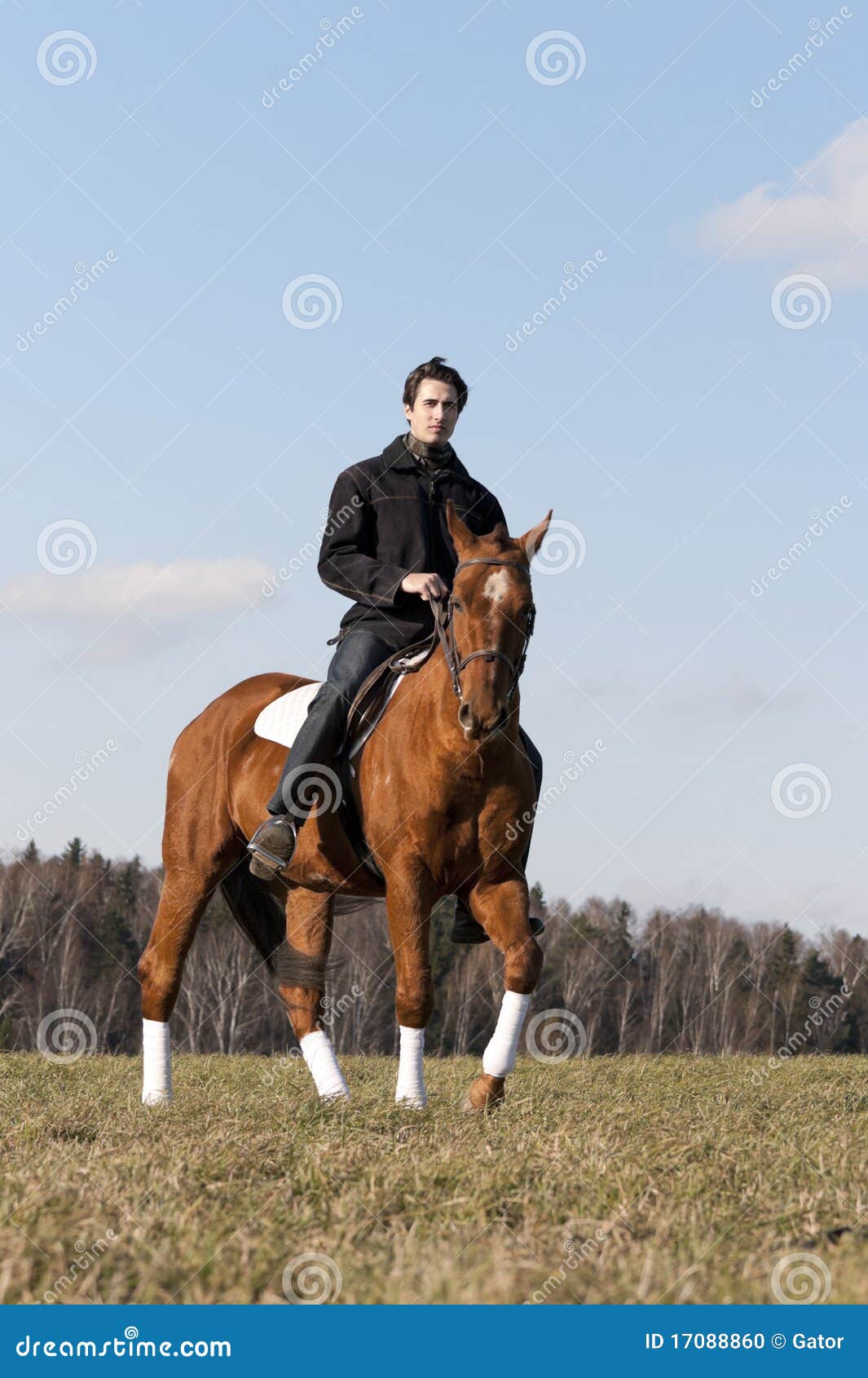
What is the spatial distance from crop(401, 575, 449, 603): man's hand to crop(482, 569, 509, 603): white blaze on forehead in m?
0.56

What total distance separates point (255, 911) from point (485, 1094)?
2884mm

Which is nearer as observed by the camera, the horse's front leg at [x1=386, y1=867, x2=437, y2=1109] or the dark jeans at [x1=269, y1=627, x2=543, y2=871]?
the horse's front leg at [x1=386, y1=867, x2=437, y2=1109]

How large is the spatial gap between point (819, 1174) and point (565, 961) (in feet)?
165

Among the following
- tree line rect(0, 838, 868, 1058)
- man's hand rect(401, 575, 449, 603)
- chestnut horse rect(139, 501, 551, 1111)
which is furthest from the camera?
tree line rect(0, 838, 868, 1058)

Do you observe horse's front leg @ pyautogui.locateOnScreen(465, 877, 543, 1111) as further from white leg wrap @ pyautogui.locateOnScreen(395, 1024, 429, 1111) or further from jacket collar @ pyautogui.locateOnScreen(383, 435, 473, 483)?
jacket collar @ pyautogui.locateOnScreen(383, 435, 473, 483)

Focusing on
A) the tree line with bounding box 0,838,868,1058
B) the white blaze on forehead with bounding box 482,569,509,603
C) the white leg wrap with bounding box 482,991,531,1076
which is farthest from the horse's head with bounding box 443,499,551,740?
the tree line with bounding box 0,838,868,1058

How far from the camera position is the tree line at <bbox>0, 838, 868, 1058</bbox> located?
47156mm

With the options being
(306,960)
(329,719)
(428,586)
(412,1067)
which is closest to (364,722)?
(329,719)

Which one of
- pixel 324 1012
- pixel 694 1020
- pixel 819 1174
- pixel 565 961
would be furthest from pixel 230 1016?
pixel 819 1174

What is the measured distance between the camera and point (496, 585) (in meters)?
6.83

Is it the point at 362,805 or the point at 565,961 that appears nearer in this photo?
the point at 362,805
